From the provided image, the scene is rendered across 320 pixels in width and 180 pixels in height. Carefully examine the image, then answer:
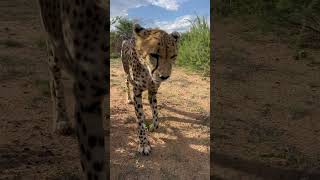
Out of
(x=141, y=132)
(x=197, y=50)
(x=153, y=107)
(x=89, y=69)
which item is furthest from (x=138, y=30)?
(x=197, y=50)

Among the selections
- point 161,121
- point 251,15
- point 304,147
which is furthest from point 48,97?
point 251,15

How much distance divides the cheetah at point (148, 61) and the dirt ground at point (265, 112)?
3.14 ft

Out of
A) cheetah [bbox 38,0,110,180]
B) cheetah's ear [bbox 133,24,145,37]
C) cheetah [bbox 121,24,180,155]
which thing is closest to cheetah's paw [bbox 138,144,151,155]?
cheetah [bbox 121,24,180,155]

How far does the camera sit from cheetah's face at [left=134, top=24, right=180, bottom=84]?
604 centimetres

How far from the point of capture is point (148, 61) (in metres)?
6.23

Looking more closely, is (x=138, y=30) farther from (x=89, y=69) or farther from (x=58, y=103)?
(x=89, y=69)

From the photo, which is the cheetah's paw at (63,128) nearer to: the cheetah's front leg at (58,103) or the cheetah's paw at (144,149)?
the cheetah's front leg at (58,103)

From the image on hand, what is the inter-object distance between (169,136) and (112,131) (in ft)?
2.49

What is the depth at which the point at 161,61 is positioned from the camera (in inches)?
238

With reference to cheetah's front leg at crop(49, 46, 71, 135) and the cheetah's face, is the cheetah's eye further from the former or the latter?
cheetah's front leg at crop(49, 46, 71, 135)

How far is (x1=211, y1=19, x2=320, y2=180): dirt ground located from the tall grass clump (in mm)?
367

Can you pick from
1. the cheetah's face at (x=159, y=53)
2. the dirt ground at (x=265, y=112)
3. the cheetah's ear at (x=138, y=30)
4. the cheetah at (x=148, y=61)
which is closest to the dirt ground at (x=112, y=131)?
the dirt ground at (x=265, y=112)

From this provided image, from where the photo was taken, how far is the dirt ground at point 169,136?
579cm

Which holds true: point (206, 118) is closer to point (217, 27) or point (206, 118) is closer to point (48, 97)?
point (48, 97)
